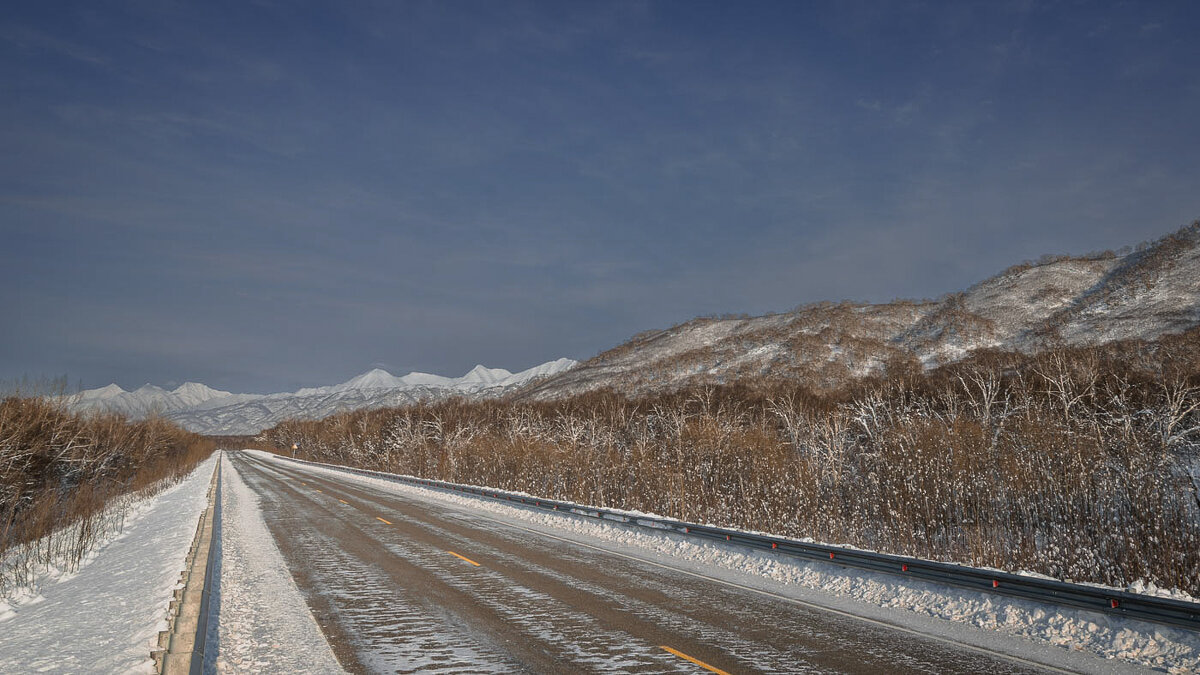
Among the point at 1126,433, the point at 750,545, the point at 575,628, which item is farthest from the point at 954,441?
the point at 575,628

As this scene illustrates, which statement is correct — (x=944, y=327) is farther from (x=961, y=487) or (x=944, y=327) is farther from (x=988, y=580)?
(x=988, y=580)

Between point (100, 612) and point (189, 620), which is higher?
point (189, 620)

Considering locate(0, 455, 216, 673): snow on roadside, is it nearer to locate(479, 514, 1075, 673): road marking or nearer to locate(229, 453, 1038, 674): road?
locate(229, 453, 1038, 674): road

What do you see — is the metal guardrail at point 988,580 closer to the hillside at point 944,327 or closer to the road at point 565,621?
the road at point 565,621

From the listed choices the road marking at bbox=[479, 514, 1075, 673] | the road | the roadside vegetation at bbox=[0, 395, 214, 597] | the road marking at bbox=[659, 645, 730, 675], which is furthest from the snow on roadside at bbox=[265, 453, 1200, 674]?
the roadside vegetation at bbox=[0, 395, 214, 597]

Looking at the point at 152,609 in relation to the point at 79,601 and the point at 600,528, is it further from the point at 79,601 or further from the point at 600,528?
the point at 600,528

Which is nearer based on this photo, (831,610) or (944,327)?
(831,610)

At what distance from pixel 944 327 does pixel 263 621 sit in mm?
128278

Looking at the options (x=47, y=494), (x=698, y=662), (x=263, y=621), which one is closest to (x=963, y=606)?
(x=698, y=662)

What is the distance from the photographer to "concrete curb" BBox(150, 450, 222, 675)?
6.92 meters

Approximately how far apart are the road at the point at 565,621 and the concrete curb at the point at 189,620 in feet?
4.37

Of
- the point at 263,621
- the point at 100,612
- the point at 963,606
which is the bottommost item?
the point at 100,612

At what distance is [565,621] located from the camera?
348 inches

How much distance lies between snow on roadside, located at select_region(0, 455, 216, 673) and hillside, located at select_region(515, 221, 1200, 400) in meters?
94.6
